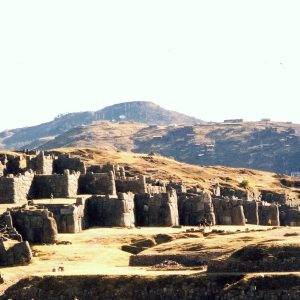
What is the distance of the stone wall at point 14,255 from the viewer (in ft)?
237

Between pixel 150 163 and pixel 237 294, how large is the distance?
4504 inches

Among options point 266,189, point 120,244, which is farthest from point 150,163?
point 120,244

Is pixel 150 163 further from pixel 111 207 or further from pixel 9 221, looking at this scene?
pixel 9 221

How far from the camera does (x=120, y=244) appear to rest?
8106cm

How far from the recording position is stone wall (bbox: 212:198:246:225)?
10312cm

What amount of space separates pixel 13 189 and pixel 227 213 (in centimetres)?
2314

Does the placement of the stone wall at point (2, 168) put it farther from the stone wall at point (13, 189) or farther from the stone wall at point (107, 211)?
the stone wall at point (107, 211)

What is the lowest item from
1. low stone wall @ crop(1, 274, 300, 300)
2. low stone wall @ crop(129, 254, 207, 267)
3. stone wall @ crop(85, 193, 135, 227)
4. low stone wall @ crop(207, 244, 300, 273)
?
low stone wall @ crop(1, 274, 300, 300)

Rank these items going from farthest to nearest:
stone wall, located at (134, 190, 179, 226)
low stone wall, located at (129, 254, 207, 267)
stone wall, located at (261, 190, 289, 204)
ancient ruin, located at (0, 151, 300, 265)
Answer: stone wall, located at (261, 190, 289, 204) → stone wall, located at (134, 190, 179, 226) → ancient ruin, located at (0, 151, 300, 265) → low stone wall, located at (129, 254, 207, 267)

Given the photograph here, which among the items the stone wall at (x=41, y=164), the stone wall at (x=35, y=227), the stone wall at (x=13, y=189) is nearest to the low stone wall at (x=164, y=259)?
the stone wall at (x=35, y=227)

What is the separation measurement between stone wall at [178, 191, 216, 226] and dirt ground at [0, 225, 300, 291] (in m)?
15.6

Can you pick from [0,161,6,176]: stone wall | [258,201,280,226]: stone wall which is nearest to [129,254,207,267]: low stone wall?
[0,161,6,176]: stone wall

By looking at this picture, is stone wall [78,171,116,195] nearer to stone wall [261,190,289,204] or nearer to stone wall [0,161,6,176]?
stone wall [0,161,6,176]

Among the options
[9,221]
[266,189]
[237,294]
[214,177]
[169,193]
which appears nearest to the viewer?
[237,294]
